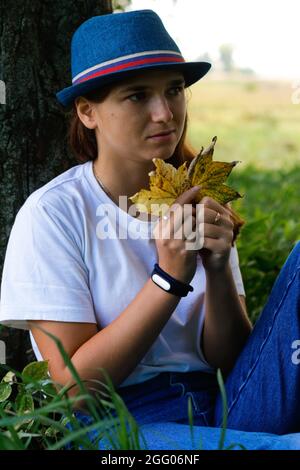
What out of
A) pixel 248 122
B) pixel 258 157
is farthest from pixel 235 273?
pixel 248 122

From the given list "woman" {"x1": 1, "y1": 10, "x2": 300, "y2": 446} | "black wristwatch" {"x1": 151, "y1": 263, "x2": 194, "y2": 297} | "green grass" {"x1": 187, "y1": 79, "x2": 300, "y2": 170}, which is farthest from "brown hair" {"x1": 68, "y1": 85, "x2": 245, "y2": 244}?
"green grass" {"x1": 187, "y1": 79, "x2": 300, "y2": 170}

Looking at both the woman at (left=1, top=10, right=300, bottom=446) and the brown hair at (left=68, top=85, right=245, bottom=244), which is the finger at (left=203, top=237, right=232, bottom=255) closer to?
the woman at (left=1, top=10, right=300, bottom=446)

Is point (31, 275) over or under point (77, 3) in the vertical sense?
under

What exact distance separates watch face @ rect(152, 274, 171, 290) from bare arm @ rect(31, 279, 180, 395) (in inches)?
0.5

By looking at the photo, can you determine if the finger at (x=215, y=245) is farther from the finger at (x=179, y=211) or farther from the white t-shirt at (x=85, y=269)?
the white t-shirt at (x=85, y=269)

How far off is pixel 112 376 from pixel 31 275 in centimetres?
36

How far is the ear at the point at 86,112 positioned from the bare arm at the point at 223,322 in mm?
577

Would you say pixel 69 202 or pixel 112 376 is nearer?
pixel 112 376

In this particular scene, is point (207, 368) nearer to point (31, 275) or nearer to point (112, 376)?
point (112, 376)

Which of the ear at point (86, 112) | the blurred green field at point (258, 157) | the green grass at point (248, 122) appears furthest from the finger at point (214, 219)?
the green grass at point (248, 122)

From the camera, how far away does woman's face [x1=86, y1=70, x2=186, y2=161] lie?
89.0 inches

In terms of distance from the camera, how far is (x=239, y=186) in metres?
6.95
